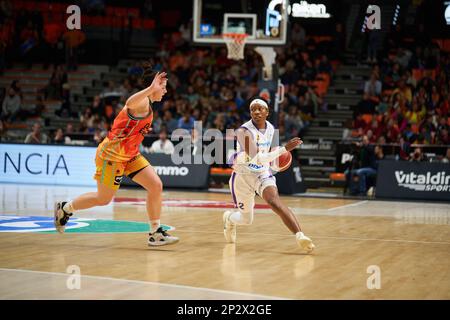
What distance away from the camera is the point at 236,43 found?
1967cm

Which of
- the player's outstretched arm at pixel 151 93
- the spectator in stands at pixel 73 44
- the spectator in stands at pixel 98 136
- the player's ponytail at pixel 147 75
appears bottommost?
the spectator in stands at pixel 98 136

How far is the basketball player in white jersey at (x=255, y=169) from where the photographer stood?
31.3 ft

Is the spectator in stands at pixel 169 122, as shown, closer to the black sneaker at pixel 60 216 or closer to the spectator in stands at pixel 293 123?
the spectator in stands at pixel 293 123

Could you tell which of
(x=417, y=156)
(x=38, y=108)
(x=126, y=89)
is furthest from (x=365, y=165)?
(x=38, y=108)

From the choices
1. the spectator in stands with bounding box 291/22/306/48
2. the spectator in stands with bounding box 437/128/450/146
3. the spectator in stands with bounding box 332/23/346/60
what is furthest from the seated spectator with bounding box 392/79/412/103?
the spectator in stands with bounding box 291/22/306/48

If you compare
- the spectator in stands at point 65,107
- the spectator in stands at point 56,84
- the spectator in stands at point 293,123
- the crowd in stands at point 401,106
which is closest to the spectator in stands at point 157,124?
the spectator in stands at point 65,107

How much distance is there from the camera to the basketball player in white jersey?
9.53m

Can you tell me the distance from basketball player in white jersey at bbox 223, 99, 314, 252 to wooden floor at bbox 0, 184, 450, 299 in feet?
1.54

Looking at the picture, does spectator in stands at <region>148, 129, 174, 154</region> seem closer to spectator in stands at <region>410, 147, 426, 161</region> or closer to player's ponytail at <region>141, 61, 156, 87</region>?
spectator in stands at <region>410, 147, 426, 161</region>

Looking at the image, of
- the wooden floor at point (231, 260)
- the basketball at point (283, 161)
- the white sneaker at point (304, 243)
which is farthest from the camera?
the basketball at point (283, 161)

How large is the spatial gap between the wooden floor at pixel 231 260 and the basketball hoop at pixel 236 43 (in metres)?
6.42

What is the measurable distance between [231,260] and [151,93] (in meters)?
2.06

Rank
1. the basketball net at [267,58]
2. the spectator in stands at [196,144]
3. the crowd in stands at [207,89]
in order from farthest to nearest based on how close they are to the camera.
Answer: the crowd in stands at [207,89]
the spectator in stands at [196,144]
the basketball net at [267,58]

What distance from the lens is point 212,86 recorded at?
26.5m
